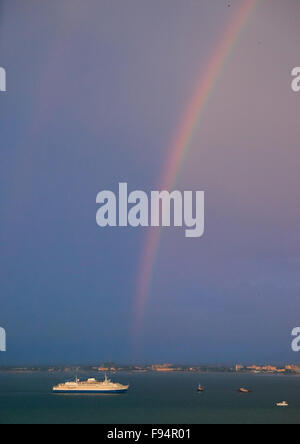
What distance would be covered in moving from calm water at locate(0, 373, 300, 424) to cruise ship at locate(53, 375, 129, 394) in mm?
174

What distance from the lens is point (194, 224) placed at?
628 centimetres

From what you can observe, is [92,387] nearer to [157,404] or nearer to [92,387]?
[92,387]

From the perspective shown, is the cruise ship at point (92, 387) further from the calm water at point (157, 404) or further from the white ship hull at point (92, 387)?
the calm water at point (157, 404)

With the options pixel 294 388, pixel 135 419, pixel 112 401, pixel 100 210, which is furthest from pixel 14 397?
pixel 100 210

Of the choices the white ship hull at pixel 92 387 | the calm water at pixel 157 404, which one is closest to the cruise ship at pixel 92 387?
the white ship hull at pixel 92 387

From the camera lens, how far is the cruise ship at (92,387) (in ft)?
51.7

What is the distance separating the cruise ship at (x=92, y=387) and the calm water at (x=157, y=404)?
0.17 meters

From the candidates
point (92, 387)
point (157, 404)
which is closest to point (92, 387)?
point (92, 387)

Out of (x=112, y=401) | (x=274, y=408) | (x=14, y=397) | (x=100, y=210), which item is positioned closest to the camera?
(x=100, y=210)

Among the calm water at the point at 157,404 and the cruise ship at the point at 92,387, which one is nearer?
the calm water at the point at 157,404

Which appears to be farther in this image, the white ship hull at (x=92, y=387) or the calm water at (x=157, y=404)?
the white ship hull at (x=92, y=387)
